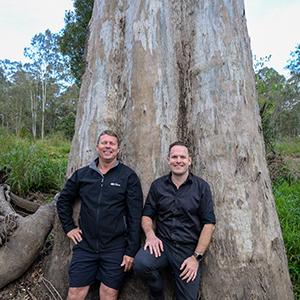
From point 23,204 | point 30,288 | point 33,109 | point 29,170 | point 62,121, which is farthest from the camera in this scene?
point 33,109

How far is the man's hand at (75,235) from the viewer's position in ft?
9.46

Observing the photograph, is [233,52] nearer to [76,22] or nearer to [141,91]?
[141,91]

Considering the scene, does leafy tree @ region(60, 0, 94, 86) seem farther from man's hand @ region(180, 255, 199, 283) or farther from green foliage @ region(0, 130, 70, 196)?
man's hand @ region(180, 255, 199, 283)

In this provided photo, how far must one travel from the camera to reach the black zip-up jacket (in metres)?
2.77

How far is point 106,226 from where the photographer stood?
277 centimetres

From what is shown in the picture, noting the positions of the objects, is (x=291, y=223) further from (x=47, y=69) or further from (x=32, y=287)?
(x=47, y=69)

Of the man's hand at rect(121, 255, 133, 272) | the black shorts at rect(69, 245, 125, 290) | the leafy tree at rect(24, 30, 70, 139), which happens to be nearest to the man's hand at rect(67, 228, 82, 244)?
the black shorts at rect(69, 245, 125, 290)

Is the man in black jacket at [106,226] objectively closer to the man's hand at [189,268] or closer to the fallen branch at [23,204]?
the man's hand at [189,268]

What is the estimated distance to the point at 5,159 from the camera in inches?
225

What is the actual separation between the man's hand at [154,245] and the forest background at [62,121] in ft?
4.75

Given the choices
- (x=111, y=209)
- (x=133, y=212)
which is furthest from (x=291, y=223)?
(x=111, y=209)

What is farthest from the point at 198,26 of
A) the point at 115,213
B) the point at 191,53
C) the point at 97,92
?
the point at 115,213

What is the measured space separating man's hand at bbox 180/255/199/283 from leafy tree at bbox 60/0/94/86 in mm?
10902

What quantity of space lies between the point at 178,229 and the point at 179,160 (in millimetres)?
523
